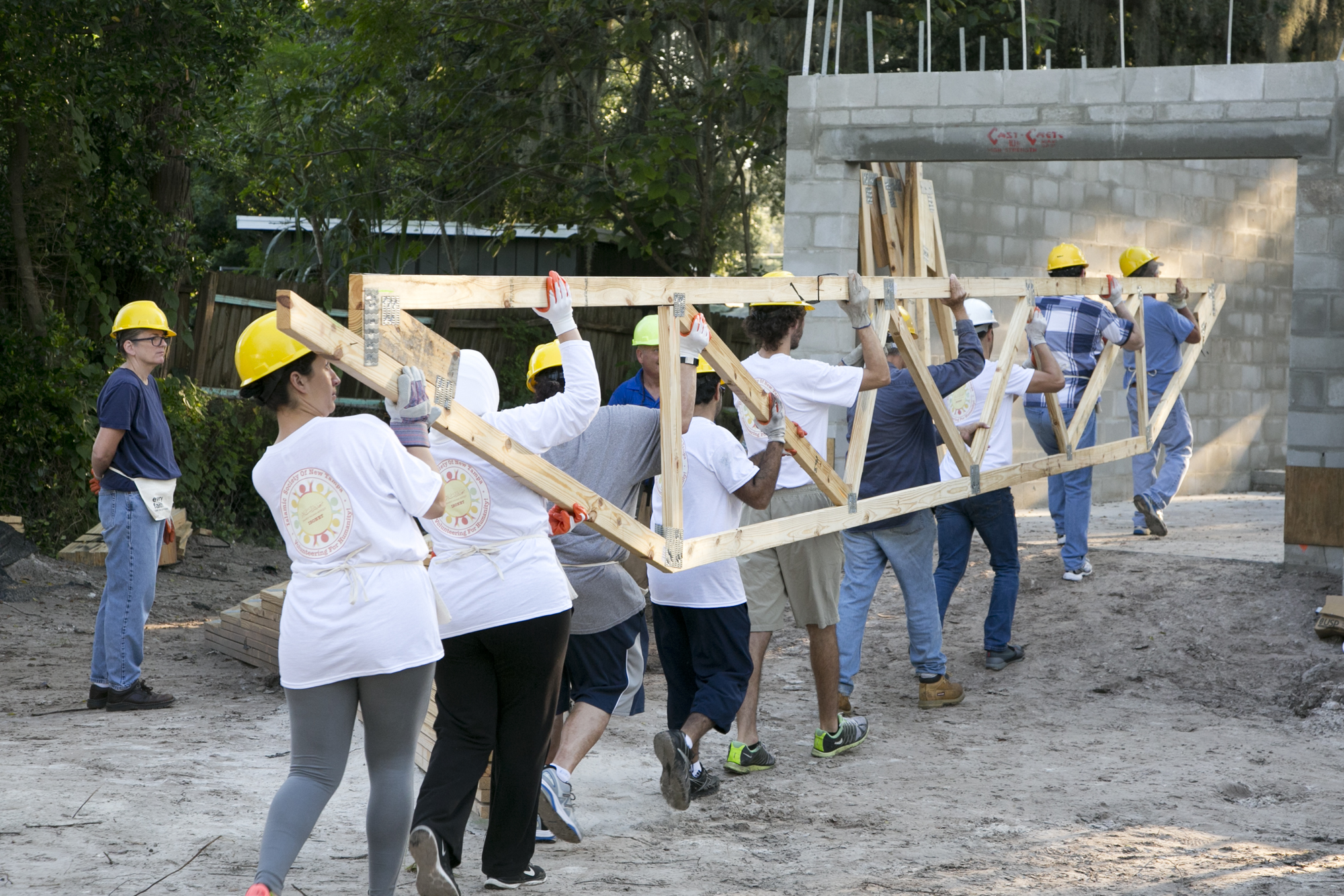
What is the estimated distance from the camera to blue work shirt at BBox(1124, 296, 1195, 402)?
841 centimetres

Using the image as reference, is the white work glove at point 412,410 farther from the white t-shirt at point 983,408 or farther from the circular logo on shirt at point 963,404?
the circular logo on shirt at point 963,404

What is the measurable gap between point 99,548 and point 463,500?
6590 millimetres

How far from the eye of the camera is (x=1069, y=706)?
6.39 m

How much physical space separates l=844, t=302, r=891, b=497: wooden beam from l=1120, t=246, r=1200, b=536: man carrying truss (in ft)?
10.1

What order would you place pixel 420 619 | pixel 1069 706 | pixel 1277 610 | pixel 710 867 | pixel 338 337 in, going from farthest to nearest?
pixel 1277 610, pixel 1069 706, pixel 710 867, pixel 420 619, pixel 338 337

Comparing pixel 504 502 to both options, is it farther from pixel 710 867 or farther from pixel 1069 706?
pixel 1069 706

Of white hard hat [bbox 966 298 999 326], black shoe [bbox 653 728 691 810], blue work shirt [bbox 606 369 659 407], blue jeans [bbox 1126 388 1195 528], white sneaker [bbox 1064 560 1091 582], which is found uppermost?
white hard hat [bbox 966 298 999 326]

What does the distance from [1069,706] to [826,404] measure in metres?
2.42

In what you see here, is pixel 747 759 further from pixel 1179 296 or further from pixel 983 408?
pixel 1179 296

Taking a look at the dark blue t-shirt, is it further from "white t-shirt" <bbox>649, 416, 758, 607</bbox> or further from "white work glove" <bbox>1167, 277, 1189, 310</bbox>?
"white work glove" <bbox>1167, 277, 1189, 310</bbox>

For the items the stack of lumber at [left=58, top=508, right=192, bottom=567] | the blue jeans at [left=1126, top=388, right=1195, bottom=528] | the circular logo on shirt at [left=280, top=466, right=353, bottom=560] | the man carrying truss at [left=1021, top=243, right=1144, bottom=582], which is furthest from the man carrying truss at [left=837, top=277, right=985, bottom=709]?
the stack of lumber at [left=58, top=508, right=192, bottom=567]

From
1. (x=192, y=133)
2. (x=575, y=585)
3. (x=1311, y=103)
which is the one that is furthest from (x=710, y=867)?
(x=192, y=133)

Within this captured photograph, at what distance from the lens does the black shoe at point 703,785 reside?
4828 mm

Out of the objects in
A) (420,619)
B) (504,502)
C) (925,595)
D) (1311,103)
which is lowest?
(925,595)
